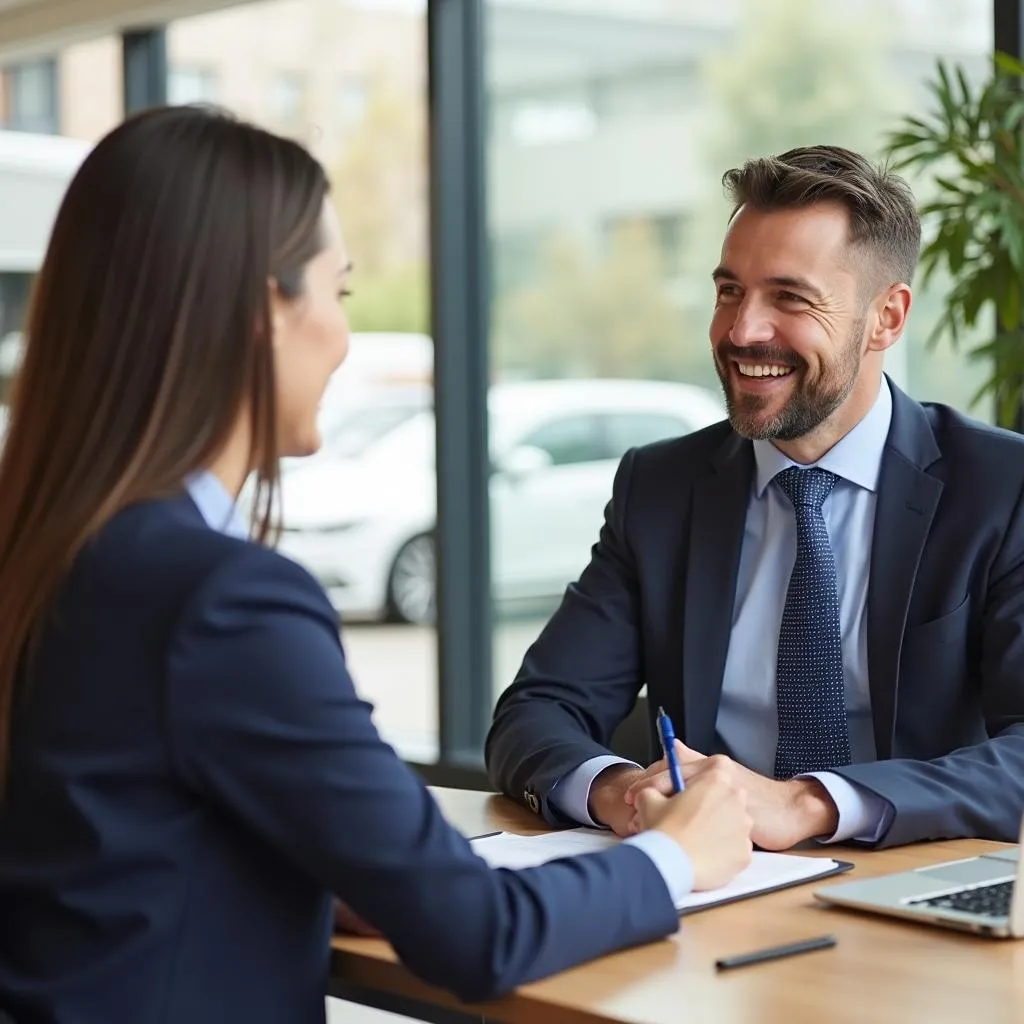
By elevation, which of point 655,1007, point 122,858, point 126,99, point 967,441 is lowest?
point 655,1007

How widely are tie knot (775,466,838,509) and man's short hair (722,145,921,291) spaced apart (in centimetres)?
31

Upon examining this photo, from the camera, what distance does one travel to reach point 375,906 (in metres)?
1.34

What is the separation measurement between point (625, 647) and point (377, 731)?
1.07 m

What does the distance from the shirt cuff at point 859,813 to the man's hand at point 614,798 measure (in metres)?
0.21

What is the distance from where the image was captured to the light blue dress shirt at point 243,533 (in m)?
1.42

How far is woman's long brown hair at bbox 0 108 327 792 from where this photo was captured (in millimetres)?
1379

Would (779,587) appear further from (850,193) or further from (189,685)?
(189,685)

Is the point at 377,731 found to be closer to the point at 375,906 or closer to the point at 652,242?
the point at 375,906

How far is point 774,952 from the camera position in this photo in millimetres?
1441

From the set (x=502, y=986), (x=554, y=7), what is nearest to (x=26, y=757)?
(x=502, y=986)

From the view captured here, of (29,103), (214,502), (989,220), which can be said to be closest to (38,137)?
(29,103)

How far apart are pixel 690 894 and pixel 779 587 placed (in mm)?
827

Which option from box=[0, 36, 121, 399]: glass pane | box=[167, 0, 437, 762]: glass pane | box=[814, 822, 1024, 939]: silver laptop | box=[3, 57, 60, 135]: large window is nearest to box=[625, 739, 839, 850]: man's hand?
box=[814, 822, 1024, 939]: silver laptop

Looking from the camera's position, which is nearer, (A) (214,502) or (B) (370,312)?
(A) (214,502)
